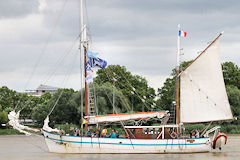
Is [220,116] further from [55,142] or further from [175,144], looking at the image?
[55,142]

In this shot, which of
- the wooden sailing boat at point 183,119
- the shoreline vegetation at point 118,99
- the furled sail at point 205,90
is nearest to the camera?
the wooden sailing boat at point 183,119

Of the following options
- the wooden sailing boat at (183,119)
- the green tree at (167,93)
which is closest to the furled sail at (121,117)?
the wooden sailing boat at (183,119)

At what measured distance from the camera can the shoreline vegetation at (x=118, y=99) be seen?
75.8m

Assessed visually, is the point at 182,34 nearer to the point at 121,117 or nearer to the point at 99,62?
the point at 99,62

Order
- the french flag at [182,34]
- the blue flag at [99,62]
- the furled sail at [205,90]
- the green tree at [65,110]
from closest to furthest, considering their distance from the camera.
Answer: the furled sail at [205,90] → the blue flag at [99,62] → the french flag at [182,34] → the green tree at [65,110]

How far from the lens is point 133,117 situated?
46.2m

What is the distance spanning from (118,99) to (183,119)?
1339 inches

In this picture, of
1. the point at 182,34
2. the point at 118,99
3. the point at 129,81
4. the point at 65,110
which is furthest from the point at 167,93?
the point at 182,34

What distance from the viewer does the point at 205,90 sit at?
45.6 metres

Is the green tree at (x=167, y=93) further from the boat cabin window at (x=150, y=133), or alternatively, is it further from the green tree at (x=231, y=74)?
the boat cabin window at (x=150, y=133)

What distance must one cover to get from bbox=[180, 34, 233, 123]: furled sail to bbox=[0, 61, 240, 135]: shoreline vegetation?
80.9ft

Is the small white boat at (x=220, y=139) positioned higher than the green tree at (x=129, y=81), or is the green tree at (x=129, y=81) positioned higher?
the green tree at (x=129, y=81)

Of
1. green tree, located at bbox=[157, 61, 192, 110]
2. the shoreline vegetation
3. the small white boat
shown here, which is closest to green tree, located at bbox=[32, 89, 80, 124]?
the shoreline vegetation

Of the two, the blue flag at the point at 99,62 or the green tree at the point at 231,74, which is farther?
the green tree at the point at 231,74
